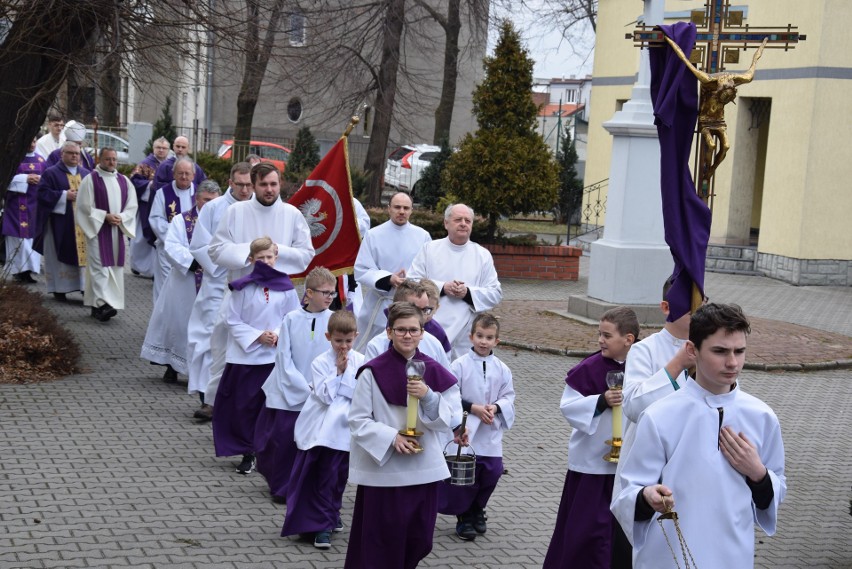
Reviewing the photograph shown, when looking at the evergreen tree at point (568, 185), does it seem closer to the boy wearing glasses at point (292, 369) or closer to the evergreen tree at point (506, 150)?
the evergreen tree at point (506, 150)

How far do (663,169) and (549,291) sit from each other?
13.5 metres

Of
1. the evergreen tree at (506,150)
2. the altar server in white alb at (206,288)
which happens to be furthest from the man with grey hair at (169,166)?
the evergreen tree at (506,150)

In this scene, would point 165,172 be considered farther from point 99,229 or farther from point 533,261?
point 533,261

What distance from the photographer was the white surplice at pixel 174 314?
36.4ft

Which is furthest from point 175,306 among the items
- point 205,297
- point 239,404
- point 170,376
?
point 239,404

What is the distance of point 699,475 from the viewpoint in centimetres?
414

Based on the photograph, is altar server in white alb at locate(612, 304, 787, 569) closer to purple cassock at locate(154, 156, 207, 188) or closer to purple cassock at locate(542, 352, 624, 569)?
purple cassock at locate(542, 352, 624, 569)

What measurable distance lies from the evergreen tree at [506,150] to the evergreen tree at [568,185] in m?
8.01

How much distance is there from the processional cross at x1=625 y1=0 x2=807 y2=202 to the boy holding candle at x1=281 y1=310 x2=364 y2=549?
230 cm

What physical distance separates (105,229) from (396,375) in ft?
30.6

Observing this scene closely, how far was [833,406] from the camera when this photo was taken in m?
11.7

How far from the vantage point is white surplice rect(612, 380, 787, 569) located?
413 centimetres

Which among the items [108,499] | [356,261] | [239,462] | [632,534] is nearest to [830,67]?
[356,261]

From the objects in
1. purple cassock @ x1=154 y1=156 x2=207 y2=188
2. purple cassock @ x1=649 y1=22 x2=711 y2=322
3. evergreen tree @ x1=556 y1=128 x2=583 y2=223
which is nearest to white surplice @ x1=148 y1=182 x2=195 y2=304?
purple cassock @ x1=154 y1=156 x2=207 y2=188
